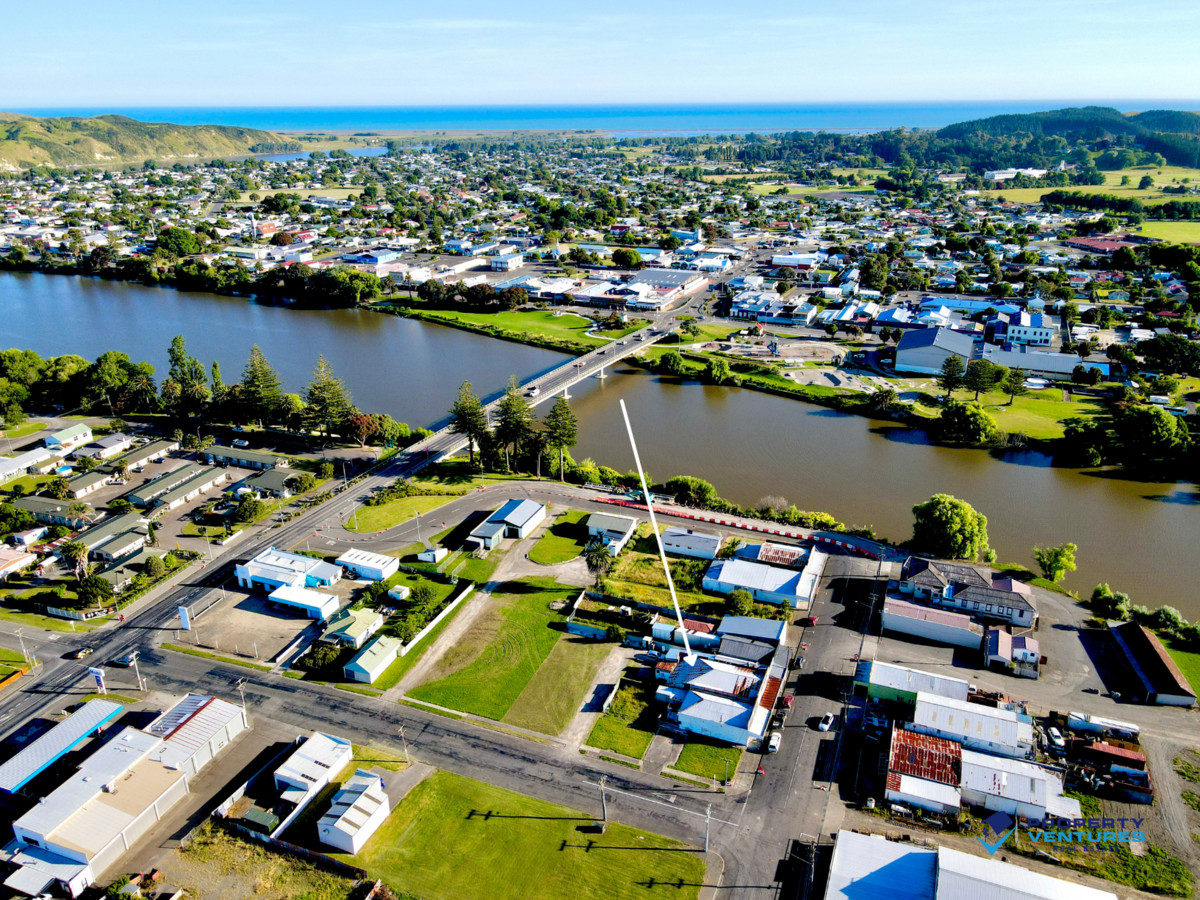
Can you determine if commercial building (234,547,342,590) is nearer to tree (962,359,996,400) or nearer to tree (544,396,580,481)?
tree (544,396,580,481)

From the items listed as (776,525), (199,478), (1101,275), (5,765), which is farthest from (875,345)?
(5,765)

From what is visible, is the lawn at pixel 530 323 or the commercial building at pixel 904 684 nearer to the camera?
the commercial building at pixel 904 684

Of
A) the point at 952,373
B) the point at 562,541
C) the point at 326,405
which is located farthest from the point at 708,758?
the point at 952,373

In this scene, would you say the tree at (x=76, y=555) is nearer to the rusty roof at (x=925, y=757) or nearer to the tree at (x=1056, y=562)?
the rusty roof at (x=925, y=757)

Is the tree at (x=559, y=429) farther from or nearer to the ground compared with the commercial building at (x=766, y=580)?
farther from the ground

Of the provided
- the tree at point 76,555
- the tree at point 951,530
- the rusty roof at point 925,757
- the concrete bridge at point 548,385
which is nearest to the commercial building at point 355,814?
the rusty roof at point 925,757

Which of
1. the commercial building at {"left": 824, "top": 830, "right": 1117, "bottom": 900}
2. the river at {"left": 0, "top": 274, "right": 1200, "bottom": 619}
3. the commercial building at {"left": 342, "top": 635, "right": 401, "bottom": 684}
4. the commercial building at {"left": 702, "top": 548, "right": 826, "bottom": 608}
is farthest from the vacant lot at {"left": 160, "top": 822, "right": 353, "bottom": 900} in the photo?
the river at {"left": 0, "top": 274, "right": 1200, "bottom": 619}

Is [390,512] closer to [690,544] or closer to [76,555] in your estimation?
[76,555]
